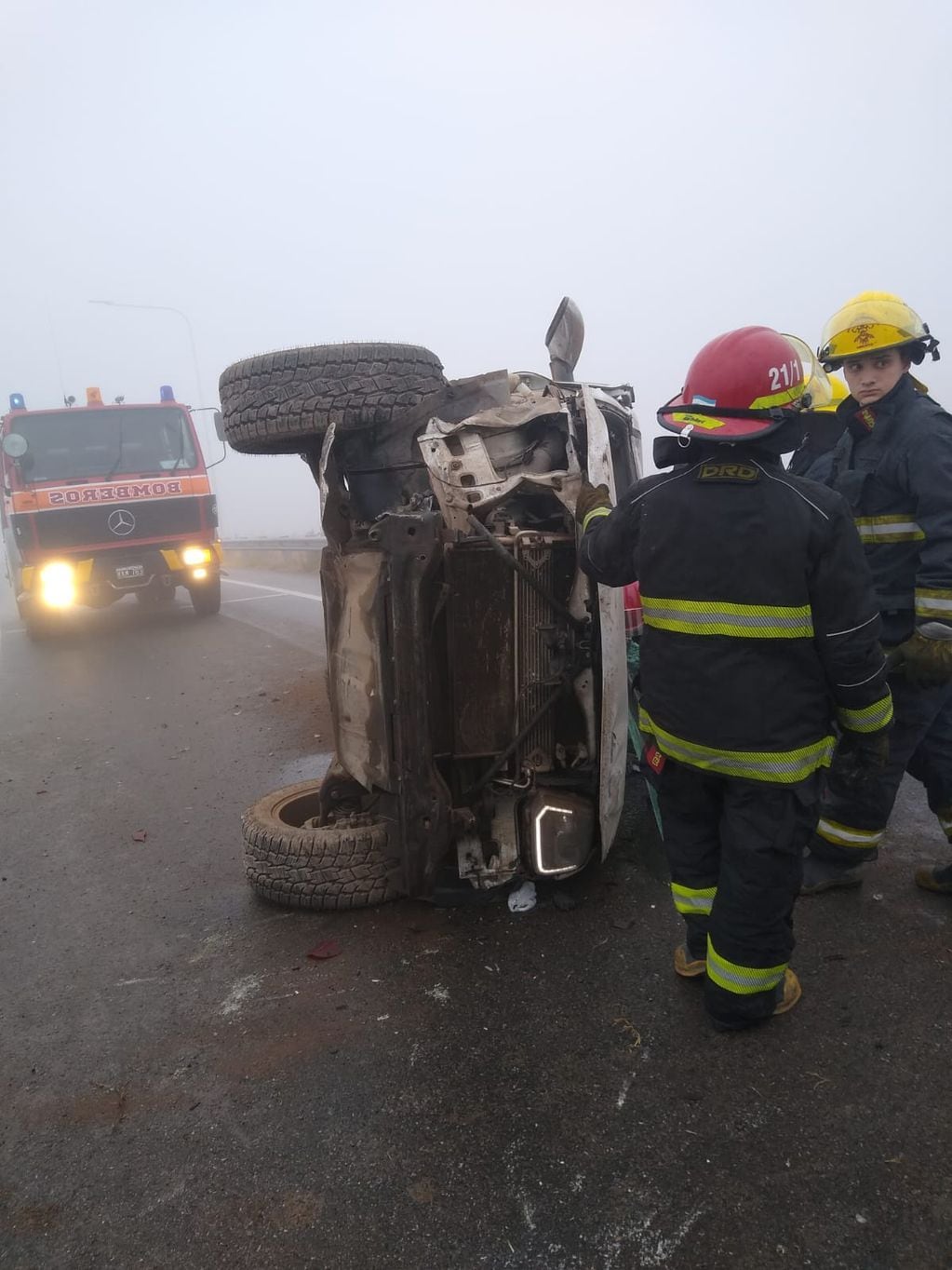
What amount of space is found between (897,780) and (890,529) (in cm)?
79

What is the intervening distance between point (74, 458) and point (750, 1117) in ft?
29.2

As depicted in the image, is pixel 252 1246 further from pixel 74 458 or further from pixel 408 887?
pixel 74 458

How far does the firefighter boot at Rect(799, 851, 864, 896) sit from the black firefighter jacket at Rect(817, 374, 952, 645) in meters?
0.76

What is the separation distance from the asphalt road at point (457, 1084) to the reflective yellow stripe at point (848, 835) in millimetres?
204

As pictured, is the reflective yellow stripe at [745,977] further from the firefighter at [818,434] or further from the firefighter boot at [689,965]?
the firefighter at [818,434]

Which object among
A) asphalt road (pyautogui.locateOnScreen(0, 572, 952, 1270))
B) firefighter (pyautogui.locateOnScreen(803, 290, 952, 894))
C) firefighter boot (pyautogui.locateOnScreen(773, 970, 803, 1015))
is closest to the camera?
asphalt road (pyautogui.locateOnScreen(0, 572, 952, 1270))

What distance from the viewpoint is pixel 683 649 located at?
207cm

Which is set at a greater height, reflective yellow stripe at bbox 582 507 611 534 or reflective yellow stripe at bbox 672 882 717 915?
reflective yellow stripe at bbox 582 507 611 534

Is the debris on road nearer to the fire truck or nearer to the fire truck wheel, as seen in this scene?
the fire truck

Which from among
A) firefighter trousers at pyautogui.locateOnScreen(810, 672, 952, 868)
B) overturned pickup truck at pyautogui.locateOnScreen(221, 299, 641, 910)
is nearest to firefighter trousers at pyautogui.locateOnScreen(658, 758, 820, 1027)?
firefighter trousers at pyautogui.locateOnScreen(810, 672, 952, 868)

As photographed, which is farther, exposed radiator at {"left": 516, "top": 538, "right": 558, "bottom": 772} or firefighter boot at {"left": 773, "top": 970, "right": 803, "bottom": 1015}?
exposed radiator at {"left": 516, "top": 538, "right": 558, "bottom": 772}

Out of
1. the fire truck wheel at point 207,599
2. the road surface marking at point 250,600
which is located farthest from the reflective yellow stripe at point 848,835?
the road surface marking at point 250,600

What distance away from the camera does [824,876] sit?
2729mm

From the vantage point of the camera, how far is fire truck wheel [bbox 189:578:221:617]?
9.58 metres
